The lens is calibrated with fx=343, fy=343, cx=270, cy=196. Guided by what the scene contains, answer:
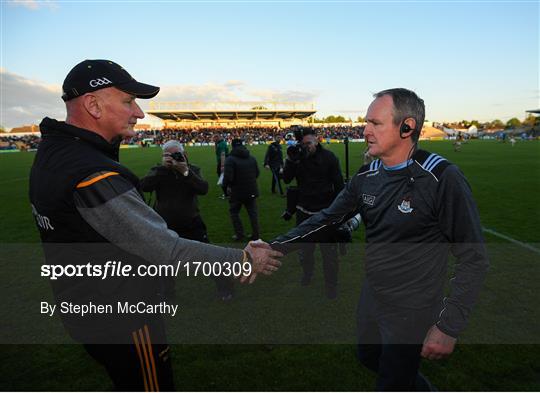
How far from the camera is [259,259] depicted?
2.33 meters

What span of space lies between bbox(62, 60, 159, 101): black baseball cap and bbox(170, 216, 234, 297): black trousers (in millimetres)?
3178

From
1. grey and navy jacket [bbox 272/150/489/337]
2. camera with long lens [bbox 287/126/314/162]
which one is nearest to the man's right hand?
camera with long lens [bbox 287/126/314/162]

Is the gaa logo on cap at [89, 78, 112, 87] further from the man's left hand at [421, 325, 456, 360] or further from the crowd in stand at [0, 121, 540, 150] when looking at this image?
the crowd in stand at [0, 121, 540, 150]

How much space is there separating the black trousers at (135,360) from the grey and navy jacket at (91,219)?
0.15 meters

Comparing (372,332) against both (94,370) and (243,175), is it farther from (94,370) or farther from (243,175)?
(243,175)

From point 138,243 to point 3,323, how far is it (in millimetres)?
4099

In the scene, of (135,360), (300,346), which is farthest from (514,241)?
(135,360)

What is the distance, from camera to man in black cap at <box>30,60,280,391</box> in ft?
5.66

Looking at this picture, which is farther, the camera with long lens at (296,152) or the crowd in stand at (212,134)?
the crowd in stand at (212,134)

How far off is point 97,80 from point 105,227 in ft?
2.79

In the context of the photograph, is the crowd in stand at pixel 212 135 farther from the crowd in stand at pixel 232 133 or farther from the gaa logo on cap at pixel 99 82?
the gaa logo on cap at pixel 99 82

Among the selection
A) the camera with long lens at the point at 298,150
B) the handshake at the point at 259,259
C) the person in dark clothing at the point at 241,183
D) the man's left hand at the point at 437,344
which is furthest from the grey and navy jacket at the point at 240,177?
the man's left hand at the point at 437,344

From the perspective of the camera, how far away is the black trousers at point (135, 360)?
195 centimetres

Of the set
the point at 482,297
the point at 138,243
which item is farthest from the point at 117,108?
the point at 482,297
